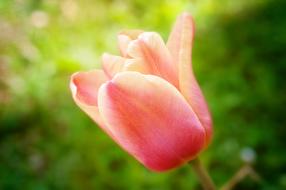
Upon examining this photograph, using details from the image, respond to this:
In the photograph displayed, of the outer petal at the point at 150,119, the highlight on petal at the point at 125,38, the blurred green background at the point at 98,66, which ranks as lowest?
the blurred green background at the point at 98,66

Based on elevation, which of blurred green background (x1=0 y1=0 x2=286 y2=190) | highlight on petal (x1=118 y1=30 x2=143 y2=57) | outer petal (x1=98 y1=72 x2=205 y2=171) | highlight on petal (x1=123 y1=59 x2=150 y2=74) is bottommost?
blurred green background (x1=0 y1=0 x2=286 y2=190)

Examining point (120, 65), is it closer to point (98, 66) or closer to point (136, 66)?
→ point (136, 66)

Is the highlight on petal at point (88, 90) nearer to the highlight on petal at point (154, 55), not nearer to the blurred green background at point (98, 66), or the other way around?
the highlight on petal at point (154, 55)

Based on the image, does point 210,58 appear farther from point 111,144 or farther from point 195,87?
point 195,87

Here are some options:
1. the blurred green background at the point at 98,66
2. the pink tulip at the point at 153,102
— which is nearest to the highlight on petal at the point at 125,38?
the pink tulip at the point at 153,102

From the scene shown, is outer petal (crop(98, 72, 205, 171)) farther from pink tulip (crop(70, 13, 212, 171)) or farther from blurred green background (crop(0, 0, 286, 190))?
blurred green background (crop(0, 0, 286, 190))

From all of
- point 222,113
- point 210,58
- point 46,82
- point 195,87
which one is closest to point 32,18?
point 46,82

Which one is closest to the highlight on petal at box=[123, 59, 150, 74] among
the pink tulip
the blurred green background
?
the pink tulip

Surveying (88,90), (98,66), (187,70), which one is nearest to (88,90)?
(88,90)
